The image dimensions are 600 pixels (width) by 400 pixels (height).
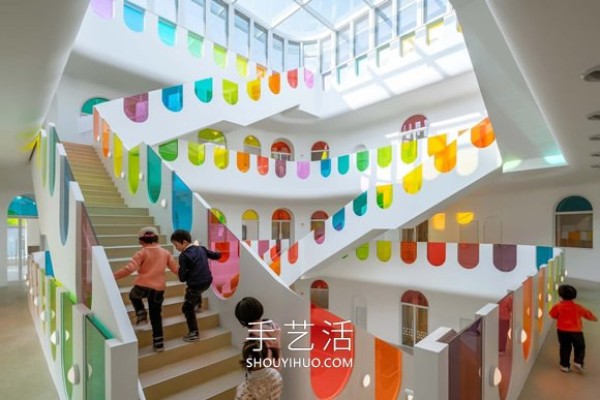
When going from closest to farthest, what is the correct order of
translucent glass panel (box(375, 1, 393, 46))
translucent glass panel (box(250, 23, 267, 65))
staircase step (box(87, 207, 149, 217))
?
1. staircase step (box(87, 207, 149, 217))
2. translucent glass panel (box(375, 1, 393, 46))
3. translucent glass panel (box(250, 23, 267, 65))

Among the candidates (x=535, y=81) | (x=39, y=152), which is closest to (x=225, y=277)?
(x=535, y=81)

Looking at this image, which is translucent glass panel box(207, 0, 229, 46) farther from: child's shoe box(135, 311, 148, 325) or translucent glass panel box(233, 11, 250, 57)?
child's shoe box(135, 311, 148, 325)

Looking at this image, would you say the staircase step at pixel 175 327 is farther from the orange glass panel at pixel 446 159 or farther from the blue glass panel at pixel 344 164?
the blue glass panel at pixel 344 164

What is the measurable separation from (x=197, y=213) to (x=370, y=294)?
8823 millimetres

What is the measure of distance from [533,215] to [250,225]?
9544mm

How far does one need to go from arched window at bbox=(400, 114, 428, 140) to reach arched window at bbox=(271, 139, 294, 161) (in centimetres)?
511

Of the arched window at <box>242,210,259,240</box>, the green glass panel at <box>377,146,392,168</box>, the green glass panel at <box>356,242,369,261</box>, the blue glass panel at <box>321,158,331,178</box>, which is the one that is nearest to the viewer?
the green glass panel at <box>377,146,392,168</box>

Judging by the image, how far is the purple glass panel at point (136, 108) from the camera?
24.2 feet

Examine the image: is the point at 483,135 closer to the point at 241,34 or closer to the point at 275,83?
the point at 275,83

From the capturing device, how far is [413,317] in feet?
36.6

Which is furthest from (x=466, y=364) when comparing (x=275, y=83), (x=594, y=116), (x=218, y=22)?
(x=218, y=22)

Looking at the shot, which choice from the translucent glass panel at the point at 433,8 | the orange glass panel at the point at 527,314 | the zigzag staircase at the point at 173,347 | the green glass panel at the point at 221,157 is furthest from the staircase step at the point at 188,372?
the translucent glass panel at the point at 433,8

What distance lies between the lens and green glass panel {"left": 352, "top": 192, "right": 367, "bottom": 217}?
885 cm

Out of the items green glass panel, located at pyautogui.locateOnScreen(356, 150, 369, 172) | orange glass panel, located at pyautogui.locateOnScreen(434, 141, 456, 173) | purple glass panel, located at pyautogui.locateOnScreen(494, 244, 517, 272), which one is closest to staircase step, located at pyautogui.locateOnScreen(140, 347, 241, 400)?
orange glass panel, located at pyautogui.locateOnScreen(434, 141, 456, 173)
